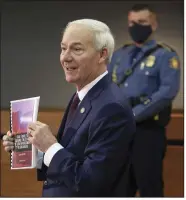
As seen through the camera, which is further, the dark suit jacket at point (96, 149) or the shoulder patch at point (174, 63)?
the shoulder patch at point (174, 63)

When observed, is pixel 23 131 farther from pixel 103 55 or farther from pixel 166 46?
pixel 166 46

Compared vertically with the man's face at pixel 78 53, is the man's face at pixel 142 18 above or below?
above

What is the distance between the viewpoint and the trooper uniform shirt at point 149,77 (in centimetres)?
278

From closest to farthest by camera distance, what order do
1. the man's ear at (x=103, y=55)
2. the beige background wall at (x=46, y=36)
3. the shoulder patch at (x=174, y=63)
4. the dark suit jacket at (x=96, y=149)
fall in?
the dark suit jacket at (x=96, y=149)
the man's ear at (x=103, y=55)
the beige background wall at (x=46, y=36)
the shoulder patch at (x=174, y=63)

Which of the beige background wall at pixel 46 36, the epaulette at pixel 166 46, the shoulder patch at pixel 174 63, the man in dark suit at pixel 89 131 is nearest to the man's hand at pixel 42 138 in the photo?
the man in dark suit at pixel 89 131

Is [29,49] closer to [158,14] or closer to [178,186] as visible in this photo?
[158,14]

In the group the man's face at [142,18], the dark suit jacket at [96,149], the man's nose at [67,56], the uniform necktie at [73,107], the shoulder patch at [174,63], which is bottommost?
the dark suit jacket at [96,149]

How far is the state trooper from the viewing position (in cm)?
279

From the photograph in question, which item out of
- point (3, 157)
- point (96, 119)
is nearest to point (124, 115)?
point (96, 119)

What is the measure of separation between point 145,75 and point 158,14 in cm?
68

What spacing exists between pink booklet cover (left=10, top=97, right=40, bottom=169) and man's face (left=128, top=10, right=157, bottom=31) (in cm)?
164

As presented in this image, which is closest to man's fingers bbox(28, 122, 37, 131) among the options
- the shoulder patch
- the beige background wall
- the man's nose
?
the man's nose

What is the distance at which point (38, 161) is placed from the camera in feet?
4.75

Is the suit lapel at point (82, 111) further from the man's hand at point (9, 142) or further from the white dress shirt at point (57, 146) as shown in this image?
the man's hand at point (9, 142)
